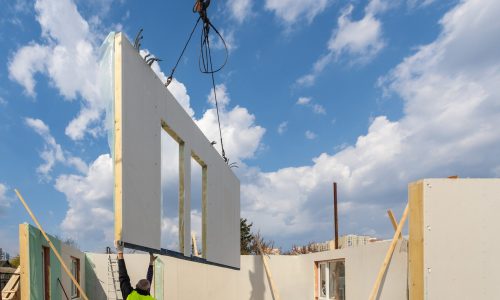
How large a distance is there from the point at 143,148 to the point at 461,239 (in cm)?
340

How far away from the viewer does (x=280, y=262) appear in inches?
445

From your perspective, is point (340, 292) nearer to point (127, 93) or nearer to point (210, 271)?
point (210, 271)

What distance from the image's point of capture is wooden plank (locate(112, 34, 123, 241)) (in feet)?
12.5

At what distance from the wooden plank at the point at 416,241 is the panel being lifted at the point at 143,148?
2535 millimetres

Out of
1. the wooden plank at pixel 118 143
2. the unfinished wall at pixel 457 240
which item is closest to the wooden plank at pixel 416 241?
the unfinished wall at pixel 457 240

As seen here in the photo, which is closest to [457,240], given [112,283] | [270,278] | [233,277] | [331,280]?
[331,280]

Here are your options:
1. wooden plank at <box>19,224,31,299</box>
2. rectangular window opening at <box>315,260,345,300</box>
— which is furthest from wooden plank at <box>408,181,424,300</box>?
wooden plank at <box>19,224,31,299</box>

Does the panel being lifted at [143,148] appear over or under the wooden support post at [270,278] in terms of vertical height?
A: over

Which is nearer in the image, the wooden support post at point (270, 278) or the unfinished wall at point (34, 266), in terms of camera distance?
the unfinished wall at point (34, 266)

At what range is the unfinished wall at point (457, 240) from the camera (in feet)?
16.2

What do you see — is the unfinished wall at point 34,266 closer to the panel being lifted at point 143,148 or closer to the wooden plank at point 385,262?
the panel being lifted at point 143,148

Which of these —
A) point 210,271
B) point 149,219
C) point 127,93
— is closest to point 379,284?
point 149,219

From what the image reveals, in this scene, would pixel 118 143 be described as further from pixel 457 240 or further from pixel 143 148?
pixel 457 240

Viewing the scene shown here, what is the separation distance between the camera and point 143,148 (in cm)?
436
